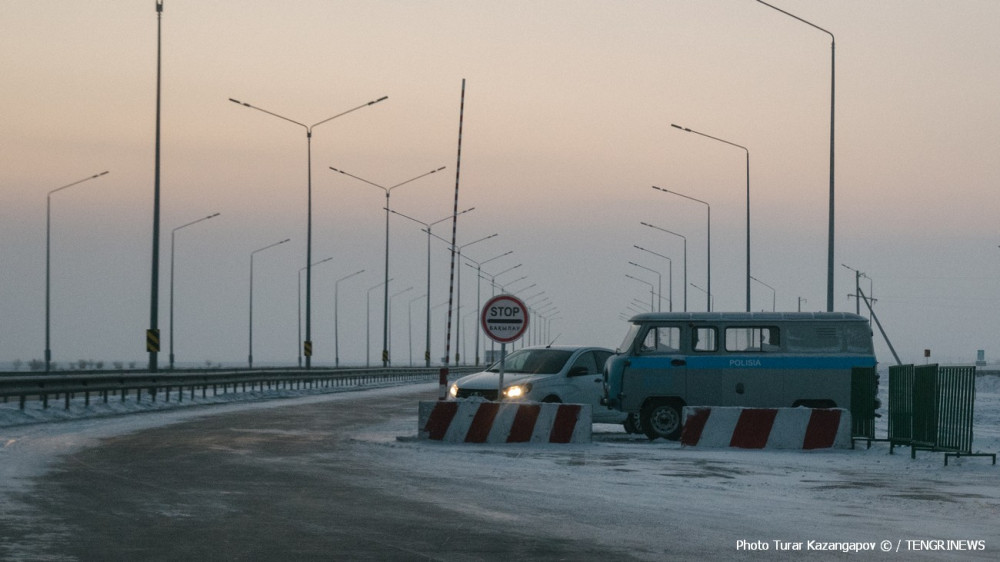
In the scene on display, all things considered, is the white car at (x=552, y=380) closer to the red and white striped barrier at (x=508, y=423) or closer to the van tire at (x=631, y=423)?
the van tire at (x=631, y=423)

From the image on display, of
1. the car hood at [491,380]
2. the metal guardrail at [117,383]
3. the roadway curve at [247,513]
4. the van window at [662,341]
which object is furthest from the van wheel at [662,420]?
the metal guardrail at [117,383]

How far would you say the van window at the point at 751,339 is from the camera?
79.3 ft

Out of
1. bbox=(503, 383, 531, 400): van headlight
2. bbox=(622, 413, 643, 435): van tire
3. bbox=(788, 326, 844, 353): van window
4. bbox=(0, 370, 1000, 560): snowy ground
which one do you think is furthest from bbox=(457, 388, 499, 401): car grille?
bbox=(788, 326, 844, 353): van window

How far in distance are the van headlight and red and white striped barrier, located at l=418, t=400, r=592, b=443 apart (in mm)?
4162

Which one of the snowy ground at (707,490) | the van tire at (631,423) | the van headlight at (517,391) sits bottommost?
the van tire at (631,423)

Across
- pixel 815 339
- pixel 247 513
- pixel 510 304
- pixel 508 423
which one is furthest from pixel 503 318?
pixel 247 513

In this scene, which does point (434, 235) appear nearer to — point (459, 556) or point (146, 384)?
point (146, 384)

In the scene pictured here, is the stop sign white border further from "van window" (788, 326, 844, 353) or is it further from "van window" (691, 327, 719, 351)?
"van window" (788, 326, 844, 353)

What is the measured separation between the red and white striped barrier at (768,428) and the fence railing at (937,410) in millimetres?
839

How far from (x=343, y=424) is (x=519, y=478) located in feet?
37.6

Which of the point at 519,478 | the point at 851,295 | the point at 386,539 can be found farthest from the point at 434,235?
the point at 386,539

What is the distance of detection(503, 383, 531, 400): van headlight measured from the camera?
83.3 ft

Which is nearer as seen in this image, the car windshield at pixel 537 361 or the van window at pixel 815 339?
the van window at pixel 815 339

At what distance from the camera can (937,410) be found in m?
19.0
